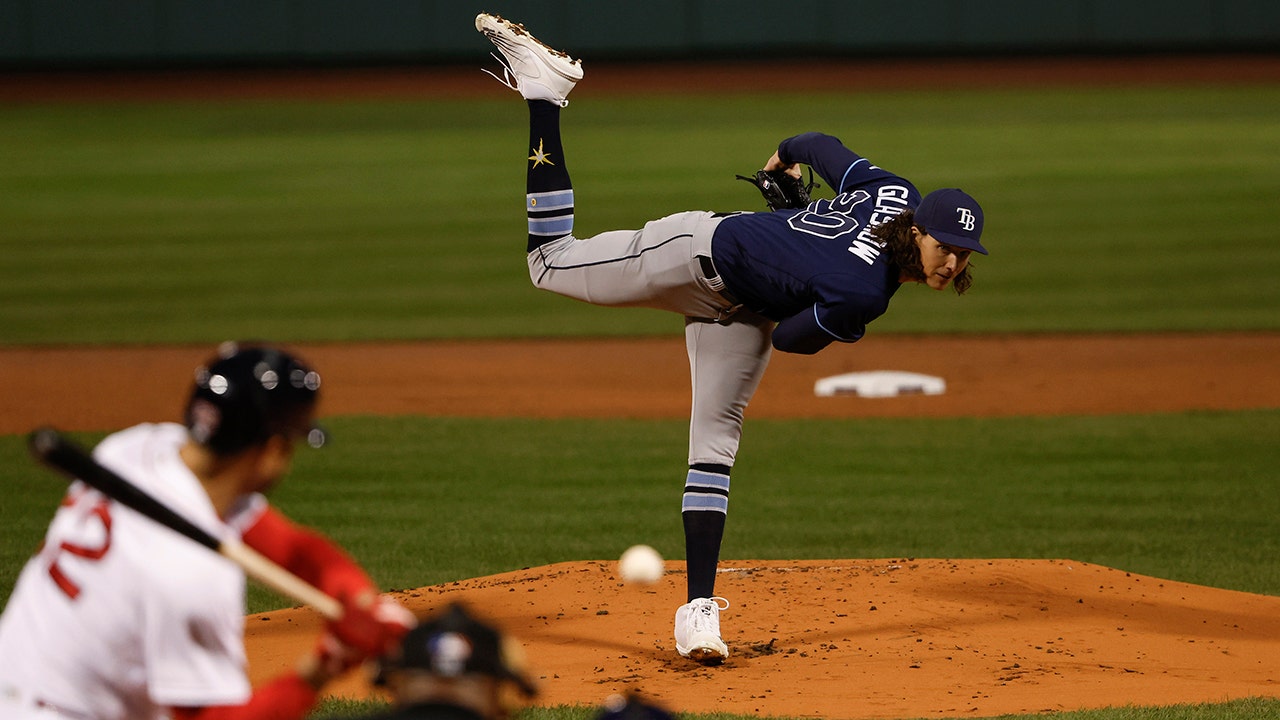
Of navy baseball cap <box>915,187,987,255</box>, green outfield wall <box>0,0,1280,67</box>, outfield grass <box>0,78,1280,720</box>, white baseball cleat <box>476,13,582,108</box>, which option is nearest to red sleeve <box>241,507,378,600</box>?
outfield grass <box>0,78,1280,720</box>

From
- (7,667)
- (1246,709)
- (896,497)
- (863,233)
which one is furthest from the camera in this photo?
(896,497)

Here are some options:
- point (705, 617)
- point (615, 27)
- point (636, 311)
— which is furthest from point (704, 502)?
point (615, 27)

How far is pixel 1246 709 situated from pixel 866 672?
125cm

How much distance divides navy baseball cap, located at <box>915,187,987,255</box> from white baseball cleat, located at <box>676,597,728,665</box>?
5.03ft

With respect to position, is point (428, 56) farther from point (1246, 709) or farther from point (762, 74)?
point (1246, 709)

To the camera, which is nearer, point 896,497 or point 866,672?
point 866,672

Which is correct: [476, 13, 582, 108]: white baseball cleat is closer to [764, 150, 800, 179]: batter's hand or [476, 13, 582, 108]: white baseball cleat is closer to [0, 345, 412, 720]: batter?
[764, 150, 800, 179]: batter's hand

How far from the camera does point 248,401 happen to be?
2650 mm

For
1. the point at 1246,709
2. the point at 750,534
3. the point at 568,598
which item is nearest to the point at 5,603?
the point at 568,598

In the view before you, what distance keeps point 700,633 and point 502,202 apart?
1788cm

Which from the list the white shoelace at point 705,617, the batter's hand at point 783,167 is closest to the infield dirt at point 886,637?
the white shoelace at point 705,617

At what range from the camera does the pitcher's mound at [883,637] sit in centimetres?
530

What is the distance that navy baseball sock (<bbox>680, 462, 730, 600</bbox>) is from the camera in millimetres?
A: 5680

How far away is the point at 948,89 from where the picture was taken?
97.0 feet
